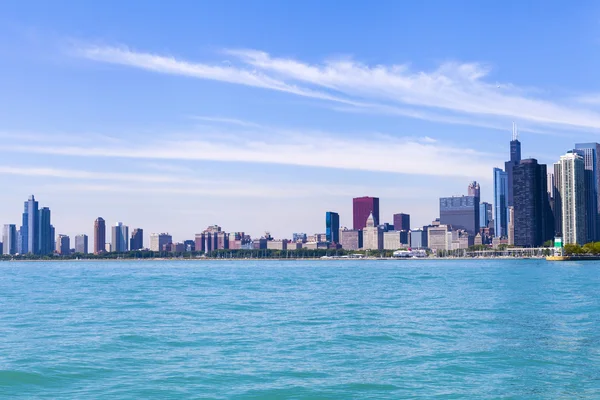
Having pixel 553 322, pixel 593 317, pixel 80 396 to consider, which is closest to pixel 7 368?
pixel 80 396

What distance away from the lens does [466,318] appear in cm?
4084

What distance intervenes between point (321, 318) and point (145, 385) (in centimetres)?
1956

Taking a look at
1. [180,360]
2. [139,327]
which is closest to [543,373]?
[180,360]

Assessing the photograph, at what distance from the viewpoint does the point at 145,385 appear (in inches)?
894

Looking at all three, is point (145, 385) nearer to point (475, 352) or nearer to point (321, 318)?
point (475, 352)

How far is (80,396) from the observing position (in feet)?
70.6

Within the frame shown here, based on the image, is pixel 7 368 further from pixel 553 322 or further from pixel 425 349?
pixel 553 322

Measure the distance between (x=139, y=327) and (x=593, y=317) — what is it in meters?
27.2

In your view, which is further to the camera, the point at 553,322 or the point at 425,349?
the point at 553,322

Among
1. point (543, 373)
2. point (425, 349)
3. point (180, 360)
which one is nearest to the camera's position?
point (543, 373)

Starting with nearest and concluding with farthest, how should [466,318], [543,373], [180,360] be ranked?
[543,373]
[180,360]
[466,318]

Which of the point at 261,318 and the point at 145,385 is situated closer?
the point at 145,385

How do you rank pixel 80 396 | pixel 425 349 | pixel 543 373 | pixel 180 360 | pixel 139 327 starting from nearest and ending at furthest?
pixel 80 396 → pixel 543 373 → pixel 180 360 → pixel 425 349 → pixel 139 327

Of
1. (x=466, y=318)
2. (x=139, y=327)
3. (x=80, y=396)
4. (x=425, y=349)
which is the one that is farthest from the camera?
(x=466, y=318)
